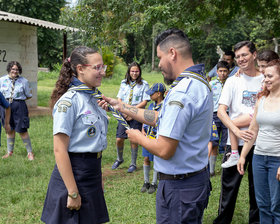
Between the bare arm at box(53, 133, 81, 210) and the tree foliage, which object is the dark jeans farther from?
the tree foliage

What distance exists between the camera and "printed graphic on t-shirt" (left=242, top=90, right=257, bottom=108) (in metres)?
3.88

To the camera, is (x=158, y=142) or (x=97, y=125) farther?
(x=97, y=125)

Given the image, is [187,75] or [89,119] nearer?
[187,75]

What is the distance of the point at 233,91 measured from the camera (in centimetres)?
397

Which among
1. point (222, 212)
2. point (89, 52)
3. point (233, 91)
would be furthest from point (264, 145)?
point (89, 52)

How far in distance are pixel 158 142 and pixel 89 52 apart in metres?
1.03

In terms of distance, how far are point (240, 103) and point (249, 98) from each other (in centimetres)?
12

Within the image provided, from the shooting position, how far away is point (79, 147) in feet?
8.82

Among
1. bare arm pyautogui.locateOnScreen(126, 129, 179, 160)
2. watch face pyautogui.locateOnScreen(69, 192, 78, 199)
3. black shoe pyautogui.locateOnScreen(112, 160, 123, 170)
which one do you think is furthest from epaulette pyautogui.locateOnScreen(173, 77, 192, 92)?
black shoe pyautogui.locateOnScreen(112, 160, 123, 170)

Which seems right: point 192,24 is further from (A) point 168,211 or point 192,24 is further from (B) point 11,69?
(A) point 168,211

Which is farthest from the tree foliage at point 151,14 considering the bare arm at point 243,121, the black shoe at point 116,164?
the bare arm at point 243,121

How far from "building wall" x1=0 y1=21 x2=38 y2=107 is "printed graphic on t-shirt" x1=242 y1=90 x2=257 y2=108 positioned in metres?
10.7

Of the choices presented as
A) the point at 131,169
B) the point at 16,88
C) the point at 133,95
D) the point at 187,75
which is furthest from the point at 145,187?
the point at 16,88

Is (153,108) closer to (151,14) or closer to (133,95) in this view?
(133,95)
